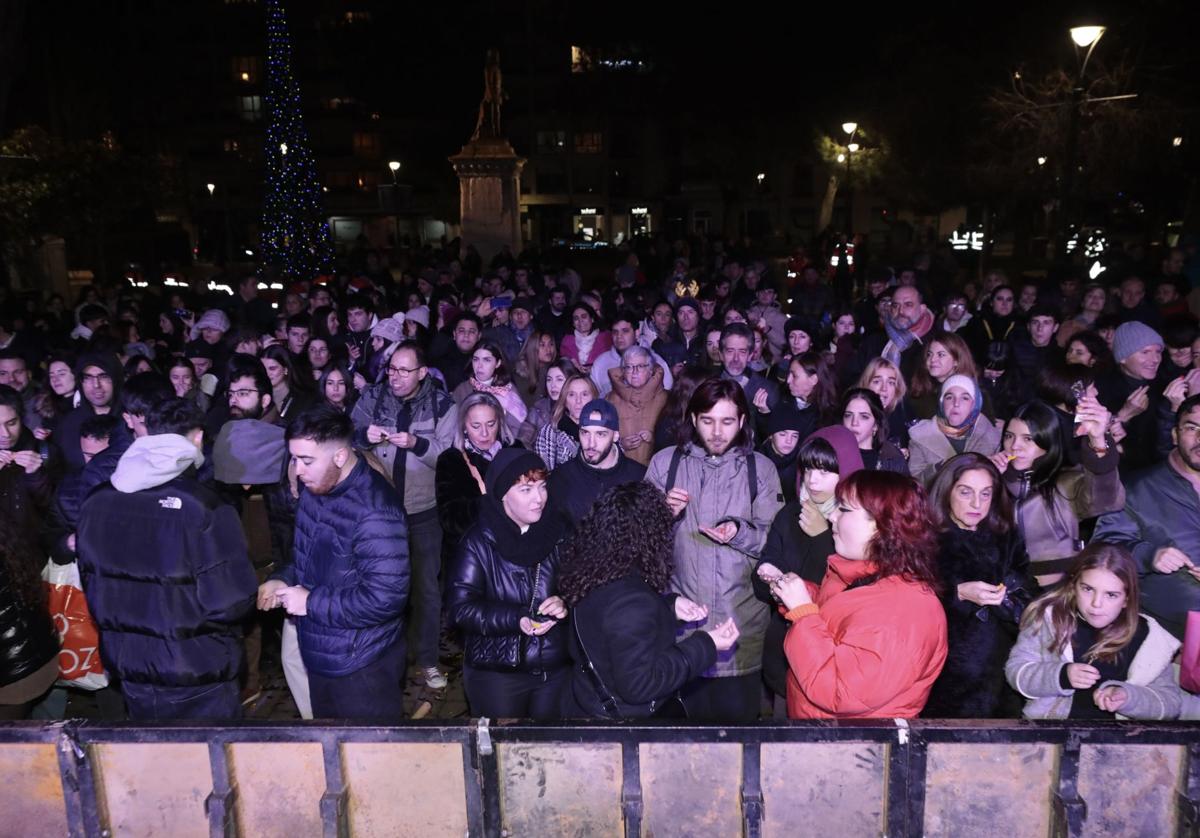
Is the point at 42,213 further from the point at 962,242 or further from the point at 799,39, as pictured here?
the point at 962,242

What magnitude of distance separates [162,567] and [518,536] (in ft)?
5.02

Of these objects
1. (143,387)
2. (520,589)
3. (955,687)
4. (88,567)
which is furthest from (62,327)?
(955,687)

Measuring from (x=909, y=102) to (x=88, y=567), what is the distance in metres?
34.4

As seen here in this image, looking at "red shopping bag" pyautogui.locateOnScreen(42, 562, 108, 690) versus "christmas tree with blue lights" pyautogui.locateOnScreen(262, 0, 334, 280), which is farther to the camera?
"christmas tree with blue lights" pyautogui.locateOnScreen(262, 0, 334, 280)

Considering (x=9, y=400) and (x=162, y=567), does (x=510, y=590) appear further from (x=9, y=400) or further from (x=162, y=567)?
(x=9, y=400)

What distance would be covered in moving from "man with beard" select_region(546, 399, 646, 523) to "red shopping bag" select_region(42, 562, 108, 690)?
8.31 ft

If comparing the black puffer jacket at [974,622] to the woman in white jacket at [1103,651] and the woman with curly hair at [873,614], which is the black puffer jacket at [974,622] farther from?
the woman with curly hair at [873,614]

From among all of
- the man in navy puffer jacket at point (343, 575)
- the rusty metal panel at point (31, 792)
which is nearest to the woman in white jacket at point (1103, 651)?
the man in navy puffer jacket at point (343, 575)

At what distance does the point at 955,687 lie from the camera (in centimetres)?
433

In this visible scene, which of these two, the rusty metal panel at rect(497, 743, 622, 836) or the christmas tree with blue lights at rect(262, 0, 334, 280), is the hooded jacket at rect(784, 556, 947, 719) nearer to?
the rusty metal panel at rect(497, 743, 622, 836)

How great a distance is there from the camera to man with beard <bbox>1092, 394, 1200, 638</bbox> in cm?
436

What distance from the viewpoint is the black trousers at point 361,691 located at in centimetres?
428

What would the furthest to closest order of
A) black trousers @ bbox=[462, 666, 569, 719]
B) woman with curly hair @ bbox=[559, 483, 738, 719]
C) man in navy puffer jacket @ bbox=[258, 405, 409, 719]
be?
black trousers @ bbox=[462, 666, 569, 719] → man in navy puffer jacket @ bbox=[258, 405, 409, 719] → woman with curly hair @ bbox=[559, 483, 738, 719]

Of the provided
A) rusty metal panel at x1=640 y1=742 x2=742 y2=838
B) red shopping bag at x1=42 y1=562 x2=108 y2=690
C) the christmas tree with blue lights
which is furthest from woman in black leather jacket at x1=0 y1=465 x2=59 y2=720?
the christmas tree with blue lights
